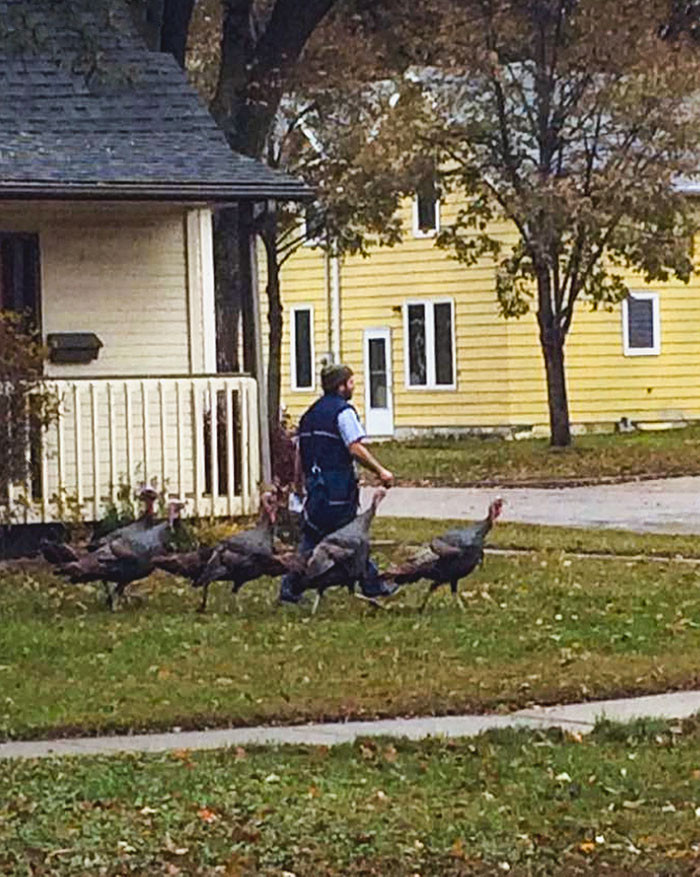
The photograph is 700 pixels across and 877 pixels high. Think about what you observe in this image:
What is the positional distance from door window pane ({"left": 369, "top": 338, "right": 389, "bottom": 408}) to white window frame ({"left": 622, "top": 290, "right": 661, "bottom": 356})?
427cm

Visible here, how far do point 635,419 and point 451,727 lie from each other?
3080cm

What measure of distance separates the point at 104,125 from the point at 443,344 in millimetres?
21158

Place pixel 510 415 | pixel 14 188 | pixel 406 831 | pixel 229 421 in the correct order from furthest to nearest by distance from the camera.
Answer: pixel 510 415
pixel 229 421
pixel 14 188
pixel 406 831

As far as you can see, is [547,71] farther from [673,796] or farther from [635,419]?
[673,796]

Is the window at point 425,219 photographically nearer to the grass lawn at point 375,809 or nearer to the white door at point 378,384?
the white door at point 378,384

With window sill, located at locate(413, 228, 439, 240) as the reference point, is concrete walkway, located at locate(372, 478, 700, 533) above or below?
below

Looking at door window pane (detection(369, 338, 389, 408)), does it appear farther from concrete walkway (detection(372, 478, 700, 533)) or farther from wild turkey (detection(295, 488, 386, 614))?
wild turkey (detection(295, 488, 386, 614))

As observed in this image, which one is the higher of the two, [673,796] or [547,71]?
[547,71]

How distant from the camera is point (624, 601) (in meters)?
16.0

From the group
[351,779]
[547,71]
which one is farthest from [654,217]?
[351,779]

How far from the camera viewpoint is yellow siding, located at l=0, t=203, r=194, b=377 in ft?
68.8

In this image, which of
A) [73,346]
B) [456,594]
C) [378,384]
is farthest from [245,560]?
[378,384]

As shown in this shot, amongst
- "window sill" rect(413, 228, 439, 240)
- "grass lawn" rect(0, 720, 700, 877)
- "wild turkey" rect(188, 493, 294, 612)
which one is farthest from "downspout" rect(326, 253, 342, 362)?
"grass lawn" rect(0, 720, 700, 877)

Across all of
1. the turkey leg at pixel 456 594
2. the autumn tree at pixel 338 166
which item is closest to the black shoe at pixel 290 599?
the turkey leg at pixel 456 594
